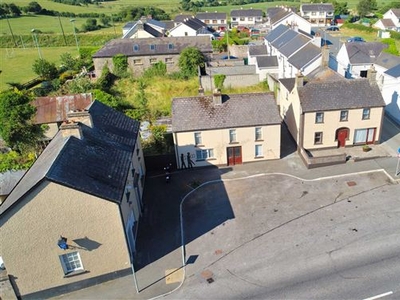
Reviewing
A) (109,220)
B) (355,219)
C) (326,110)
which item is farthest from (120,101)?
(355,219)

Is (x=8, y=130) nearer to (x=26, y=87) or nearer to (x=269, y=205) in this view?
(x=26, y=87)

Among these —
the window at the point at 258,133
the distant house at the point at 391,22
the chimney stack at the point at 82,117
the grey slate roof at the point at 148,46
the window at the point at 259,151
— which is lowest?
the distant house at the point at 391,22

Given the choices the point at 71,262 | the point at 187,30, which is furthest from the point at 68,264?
the point at 187,30

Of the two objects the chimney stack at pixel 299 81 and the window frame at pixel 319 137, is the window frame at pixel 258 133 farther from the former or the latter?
the chimney stack at pixel 299 81

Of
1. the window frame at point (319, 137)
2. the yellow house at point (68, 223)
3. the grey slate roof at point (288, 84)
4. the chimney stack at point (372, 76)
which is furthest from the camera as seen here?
the grey slate roof at point (288, 84)

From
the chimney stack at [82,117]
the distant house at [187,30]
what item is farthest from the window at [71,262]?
the distant house at [187,30]

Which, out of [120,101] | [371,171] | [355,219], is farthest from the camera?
[120,101]
